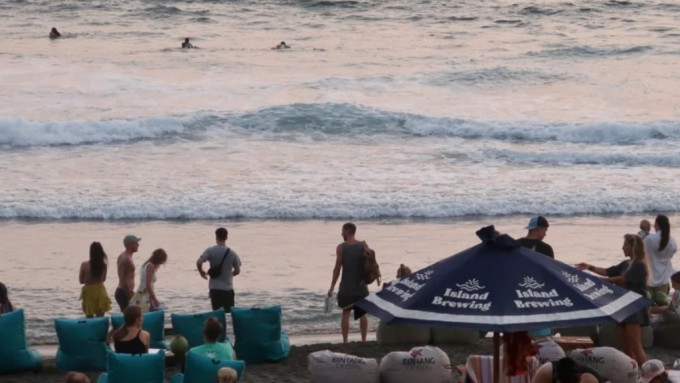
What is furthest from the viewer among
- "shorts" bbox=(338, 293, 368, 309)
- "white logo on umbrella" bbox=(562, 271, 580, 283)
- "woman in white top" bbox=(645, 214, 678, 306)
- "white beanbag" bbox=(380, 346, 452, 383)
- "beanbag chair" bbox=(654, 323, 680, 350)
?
"shorts" bbox=(338, 293, 368, 309)

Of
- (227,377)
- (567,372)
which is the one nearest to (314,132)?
(227,377)

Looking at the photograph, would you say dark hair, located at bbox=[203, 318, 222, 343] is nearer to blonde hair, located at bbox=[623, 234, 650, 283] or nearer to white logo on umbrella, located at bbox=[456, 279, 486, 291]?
white logo on umbrella, located at bbox=[456, 279, 486, 291]

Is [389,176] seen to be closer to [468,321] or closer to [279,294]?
[279,294]

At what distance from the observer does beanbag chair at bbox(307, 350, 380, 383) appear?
10.7m

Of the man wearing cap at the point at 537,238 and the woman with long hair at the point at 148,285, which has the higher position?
the man wearing cap at the point at 537,238

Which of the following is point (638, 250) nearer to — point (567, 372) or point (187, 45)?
point (567, 372)

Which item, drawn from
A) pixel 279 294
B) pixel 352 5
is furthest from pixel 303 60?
pixel 279 294

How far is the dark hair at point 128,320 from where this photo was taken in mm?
10289

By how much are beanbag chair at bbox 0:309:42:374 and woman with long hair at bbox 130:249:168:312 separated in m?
1.39

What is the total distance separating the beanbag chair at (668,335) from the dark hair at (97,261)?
540 cm

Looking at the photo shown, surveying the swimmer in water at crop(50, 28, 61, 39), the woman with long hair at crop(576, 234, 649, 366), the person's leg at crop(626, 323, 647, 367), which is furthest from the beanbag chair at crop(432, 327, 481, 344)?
the swimmer in water at crop(50, 28, 61, 39)

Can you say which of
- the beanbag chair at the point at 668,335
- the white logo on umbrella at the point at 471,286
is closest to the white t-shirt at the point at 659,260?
the beanbag chair at the point at 668,335

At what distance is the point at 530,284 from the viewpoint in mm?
8750

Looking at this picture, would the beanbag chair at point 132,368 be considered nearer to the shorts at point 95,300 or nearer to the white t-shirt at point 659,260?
the shorts at point 95,300
